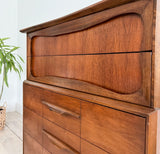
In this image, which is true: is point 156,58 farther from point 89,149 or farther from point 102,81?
point 89,149

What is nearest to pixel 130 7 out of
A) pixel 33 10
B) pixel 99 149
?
pixel 99 149

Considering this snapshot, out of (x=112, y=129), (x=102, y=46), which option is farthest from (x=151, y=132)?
(x=102, y=46)

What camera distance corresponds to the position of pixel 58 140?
3.20ft

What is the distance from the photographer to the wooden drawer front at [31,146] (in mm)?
1188

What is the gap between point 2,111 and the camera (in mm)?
2342

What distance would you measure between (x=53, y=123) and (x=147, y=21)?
0.77 meters

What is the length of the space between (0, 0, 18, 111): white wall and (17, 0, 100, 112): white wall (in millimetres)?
110

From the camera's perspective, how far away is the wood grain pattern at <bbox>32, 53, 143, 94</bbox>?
0.63 meters

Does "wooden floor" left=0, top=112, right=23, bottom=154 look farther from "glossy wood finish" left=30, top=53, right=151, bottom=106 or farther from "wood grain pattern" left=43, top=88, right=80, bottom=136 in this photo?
"glossy wood finish" left=30, top=53, right=151, bottom=106

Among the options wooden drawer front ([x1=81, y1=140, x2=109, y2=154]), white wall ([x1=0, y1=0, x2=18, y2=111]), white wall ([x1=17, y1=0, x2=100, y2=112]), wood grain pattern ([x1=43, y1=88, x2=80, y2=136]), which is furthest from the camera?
white wall ([x1=0, y1=0, x2=18, y2=111])

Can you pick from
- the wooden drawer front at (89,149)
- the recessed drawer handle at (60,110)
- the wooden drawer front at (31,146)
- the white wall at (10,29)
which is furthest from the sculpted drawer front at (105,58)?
the white wall at (10,29)

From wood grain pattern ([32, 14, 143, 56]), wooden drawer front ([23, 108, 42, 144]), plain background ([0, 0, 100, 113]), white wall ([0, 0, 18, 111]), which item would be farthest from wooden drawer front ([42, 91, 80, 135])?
white wall ([0, 0, 18, 111])

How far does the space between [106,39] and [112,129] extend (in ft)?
1.25

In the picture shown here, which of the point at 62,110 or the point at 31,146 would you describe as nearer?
the point at 62,110
